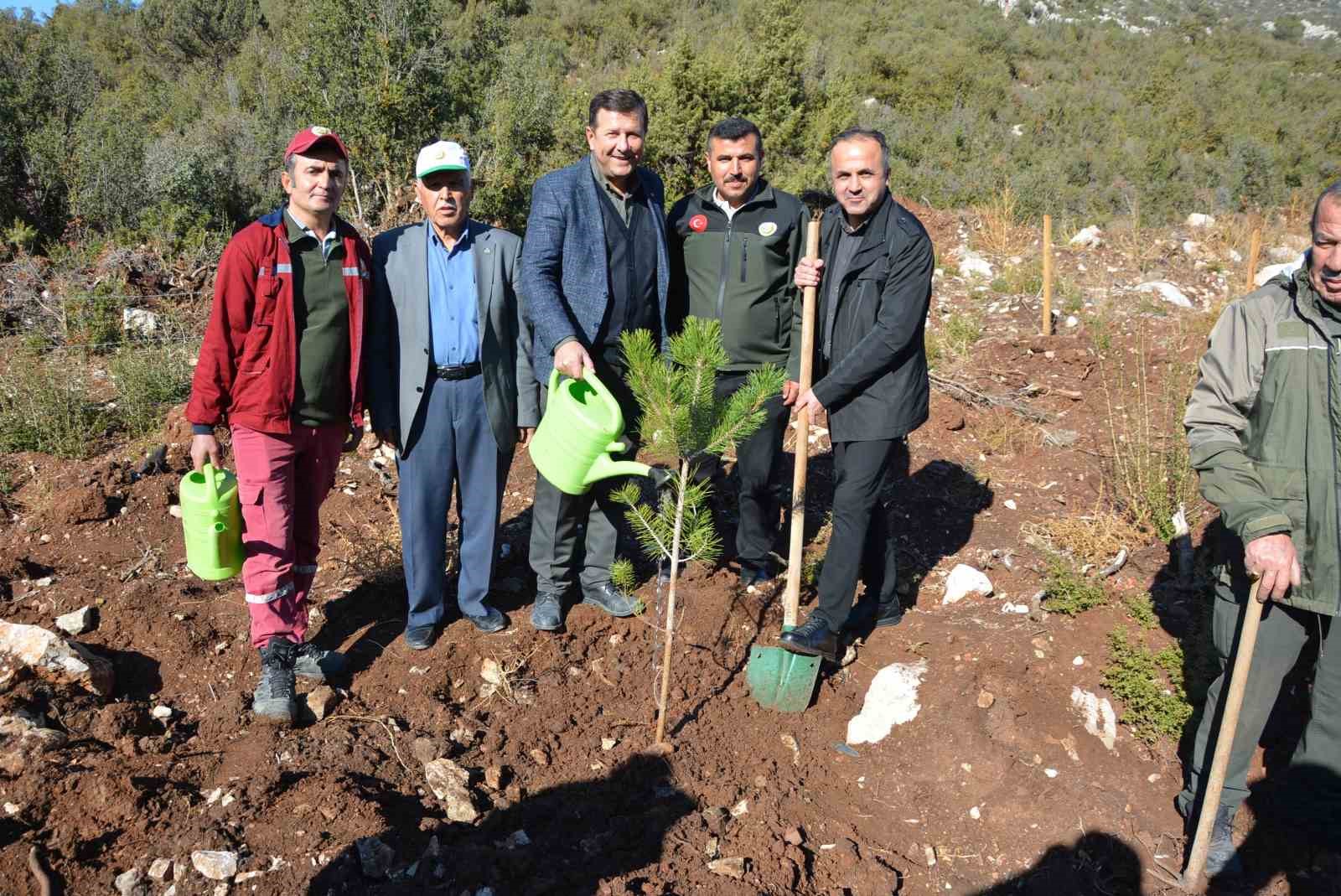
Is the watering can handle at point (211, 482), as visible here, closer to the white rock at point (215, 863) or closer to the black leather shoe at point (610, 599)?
the white rock at point (215, 863)

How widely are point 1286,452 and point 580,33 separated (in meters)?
24.4

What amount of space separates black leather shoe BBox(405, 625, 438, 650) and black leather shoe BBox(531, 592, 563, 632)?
44 cm

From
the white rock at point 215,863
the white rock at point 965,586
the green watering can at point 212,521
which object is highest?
the green watering can at point 212,521

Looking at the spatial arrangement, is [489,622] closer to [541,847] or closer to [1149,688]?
[541,847]

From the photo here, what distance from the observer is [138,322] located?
6.86 m

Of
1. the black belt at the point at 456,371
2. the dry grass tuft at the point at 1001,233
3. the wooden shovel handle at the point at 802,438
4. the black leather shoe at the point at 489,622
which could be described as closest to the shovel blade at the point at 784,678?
the wooden shovel handle at the point at 802,438

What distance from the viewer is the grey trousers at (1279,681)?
8.13 ft

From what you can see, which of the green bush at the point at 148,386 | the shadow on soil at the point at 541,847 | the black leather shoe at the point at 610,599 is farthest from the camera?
the green bush at the point at 148,386

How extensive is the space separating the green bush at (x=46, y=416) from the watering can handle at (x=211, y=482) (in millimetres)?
3038

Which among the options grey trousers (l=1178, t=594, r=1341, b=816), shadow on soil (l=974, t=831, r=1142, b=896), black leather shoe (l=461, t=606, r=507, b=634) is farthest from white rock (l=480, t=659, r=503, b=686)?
grey trousers (l=1178, t=594, r=1341, b=816)

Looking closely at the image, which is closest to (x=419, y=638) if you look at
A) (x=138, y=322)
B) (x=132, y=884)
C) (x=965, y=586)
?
(x=132, y=884)

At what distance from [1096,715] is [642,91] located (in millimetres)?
9390

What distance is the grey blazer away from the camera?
317 centimetres

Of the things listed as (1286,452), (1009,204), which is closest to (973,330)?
(1009,204)
